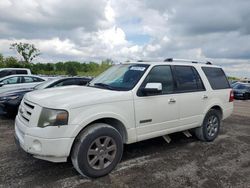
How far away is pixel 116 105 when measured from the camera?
3.89 meters

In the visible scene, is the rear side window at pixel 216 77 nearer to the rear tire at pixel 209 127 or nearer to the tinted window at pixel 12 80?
the rear tire at pixel 209 127

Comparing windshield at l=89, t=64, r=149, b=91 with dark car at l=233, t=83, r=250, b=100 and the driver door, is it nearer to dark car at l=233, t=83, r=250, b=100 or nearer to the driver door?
the driver door

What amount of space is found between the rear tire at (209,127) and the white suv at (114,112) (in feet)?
0.07

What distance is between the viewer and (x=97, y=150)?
3.69 metres

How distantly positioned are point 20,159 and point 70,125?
1600 millimetres

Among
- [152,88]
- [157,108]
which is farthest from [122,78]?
[157,108]

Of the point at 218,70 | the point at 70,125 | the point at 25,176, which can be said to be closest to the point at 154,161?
the point at 70,125

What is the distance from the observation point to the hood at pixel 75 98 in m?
3.47

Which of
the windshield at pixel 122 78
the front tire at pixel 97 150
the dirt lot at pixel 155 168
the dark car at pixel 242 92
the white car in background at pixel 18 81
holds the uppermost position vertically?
the windshield at pixel 122 78

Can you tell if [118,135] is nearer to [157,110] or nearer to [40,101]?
[157,110]

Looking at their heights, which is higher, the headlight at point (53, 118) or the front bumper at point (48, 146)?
the headlight at point (53, 118)

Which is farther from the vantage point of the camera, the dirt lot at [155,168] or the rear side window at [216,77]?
the rear side window at [216,77]

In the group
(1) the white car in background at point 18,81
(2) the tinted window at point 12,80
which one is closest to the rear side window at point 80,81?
(1) the white car in background at point 18,81

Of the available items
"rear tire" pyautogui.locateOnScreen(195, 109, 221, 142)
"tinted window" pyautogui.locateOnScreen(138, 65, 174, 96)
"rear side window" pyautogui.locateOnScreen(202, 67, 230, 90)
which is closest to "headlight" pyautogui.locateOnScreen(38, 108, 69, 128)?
"tinted window" pyautogui.locateOnScreen(138, 65, 174, 96)
